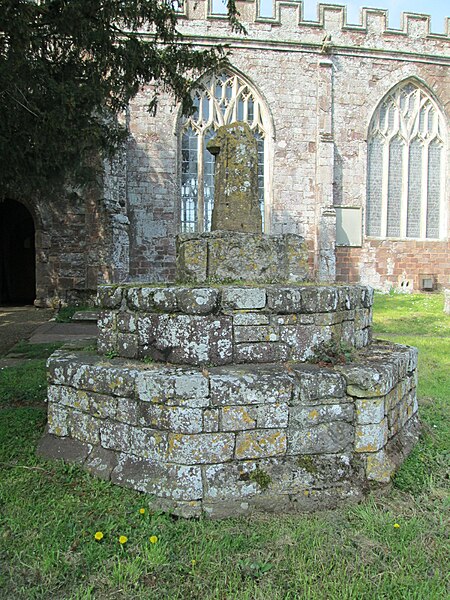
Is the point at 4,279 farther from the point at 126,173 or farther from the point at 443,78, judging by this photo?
the point at 443,78

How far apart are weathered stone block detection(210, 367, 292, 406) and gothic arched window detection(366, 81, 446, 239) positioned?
14.4 m

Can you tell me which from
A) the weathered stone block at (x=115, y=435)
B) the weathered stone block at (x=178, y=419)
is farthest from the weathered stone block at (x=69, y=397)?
the weathered stone block at (x=178, y=419)

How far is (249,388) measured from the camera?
3033 millimetres

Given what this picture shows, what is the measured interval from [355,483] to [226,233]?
217 centimetres

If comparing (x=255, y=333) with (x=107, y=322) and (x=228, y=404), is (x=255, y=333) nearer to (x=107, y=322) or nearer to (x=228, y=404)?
(x=228, y=404)

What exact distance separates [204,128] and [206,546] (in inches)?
572

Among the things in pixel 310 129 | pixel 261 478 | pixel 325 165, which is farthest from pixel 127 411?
pixel 310 129

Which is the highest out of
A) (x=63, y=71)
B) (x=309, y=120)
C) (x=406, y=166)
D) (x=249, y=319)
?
(x=309, y=120)

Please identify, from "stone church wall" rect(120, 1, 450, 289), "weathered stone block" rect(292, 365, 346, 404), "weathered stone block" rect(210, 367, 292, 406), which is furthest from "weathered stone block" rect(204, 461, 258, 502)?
"stone church wall" rect(120, 1, 450, 289)

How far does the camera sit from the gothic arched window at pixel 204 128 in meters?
15.2

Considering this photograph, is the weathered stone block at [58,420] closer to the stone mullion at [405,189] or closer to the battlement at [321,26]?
the battlement at [321,26]

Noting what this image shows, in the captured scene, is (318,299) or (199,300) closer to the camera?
(199,300)

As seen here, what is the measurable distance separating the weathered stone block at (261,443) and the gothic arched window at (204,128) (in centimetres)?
1258

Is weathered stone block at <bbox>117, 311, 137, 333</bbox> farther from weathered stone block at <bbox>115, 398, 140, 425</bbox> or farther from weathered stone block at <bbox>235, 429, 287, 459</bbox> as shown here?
weathered stone block at <bbox>235, 429, 287, 459</bbox>
